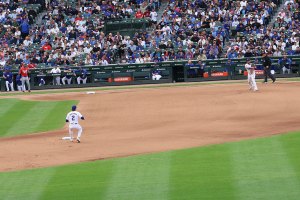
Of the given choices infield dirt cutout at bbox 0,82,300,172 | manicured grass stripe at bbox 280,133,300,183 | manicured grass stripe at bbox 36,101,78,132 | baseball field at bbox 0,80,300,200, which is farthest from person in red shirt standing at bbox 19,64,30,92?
manicured grass stripe at bbox 280,133,300,183

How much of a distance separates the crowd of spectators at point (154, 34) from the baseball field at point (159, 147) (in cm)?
845

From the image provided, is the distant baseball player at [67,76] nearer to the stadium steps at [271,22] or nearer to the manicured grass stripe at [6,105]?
the manicured grass stripe at [6,105]

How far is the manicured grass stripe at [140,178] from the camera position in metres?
19.6

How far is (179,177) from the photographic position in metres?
21.3

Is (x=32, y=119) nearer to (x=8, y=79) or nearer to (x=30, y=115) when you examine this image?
(x=30, y=115)

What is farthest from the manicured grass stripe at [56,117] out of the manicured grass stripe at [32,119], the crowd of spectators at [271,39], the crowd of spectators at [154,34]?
the crowd of spectators at [271,39]

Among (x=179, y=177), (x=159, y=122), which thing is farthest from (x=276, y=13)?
(x=179, y=177)

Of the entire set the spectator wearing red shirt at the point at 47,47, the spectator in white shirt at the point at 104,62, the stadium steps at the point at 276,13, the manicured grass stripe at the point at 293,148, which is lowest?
the manicured grass stripe at the point at 293,148

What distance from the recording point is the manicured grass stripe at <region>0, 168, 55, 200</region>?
2009 cm

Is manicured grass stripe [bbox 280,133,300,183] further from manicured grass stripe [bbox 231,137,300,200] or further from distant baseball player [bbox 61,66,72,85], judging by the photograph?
distant baseball player [bbox 61,66,72,85]

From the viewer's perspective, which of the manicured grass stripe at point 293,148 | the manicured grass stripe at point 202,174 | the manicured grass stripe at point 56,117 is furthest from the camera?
the manicured grass stripe at point 56,117

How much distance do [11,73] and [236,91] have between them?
1568 cm

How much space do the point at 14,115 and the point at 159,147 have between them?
12666 mm

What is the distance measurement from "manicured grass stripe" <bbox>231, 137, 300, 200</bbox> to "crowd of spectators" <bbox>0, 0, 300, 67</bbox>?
24.4 meters
